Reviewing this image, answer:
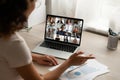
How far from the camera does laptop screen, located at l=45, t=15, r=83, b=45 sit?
4.67 ft

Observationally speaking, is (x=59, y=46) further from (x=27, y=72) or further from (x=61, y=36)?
(x=27, y=72)

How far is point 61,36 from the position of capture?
57.7 inches

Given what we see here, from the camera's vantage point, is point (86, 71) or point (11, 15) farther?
point (86, 71)

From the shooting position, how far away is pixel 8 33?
81 centimetres

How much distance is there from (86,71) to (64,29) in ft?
1.29

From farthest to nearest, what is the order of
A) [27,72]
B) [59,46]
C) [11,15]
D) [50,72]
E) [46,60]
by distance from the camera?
[59,46], [46,60], [50,72], [27,72], [11,15]

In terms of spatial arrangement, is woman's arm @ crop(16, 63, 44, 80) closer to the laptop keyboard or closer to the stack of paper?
the stack of paper

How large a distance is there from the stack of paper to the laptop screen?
9.5 inches

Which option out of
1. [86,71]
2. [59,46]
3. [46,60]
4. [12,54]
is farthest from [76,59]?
[12,54]

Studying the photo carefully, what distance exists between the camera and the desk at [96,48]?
47.0 inches

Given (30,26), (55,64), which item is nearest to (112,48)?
(55,64)

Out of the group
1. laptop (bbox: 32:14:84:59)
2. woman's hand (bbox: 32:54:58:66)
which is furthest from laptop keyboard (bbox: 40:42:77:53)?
woman's hand (bbox: 32:54:58:66)

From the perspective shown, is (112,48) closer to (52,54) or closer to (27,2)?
(52,54)

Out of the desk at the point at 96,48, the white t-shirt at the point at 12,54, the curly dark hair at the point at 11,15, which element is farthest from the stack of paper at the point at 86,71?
the curly dark hair at the point at 11,15
